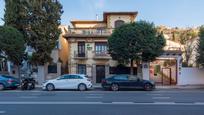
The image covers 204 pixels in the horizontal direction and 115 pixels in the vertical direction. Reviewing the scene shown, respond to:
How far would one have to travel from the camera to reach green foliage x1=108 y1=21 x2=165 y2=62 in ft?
108

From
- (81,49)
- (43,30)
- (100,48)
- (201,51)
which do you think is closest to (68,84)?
(43,30)

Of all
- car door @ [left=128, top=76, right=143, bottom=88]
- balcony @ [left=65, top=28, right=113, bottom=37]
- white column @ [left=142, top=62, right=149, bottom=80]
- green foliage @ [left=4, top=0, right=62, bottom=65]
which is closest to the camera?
car door @ [left=128, top=76, right=143, bottom=88]

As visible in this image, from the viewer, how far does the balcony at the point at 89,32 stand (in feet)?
128

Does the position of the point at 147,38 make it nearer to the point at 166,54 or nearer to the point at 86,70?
the point at 166,54

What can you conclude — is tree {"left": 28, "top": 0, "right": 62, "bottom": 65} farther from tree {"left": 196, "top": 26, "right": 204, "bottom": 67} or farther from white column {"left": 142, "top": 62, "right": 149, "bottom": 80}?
tree {"left": 196, "top": 26, "right": 204, "bottom": 67}

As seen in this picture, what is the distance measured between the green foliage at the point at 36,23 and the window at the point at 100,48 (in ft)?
16.0

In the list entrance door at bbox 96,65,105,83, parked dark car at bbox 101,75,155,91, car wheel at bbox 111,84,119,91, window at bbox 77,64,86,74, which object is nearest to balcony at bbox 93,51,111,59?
entrance door at bbox 96,65,105,83

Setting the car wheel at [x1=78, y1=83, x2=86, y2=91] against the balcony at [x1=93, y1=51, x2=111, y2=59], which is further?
the balcony at [x1=93, y1=51, x2=111, y2=59]

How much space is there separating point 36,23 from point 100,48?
776 cm

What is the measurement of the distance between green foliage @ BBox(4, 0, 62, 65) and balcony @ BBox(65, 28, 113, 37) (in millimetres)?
2399

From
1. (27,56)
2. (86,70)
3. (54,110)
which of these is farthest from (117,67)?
(54,110)

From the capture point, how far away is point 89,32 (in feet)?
129

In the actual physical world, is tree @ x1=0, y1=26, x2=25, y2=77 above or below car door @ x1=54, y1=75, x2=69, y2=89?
above

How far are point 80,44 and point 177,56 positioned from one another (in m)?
11.0
